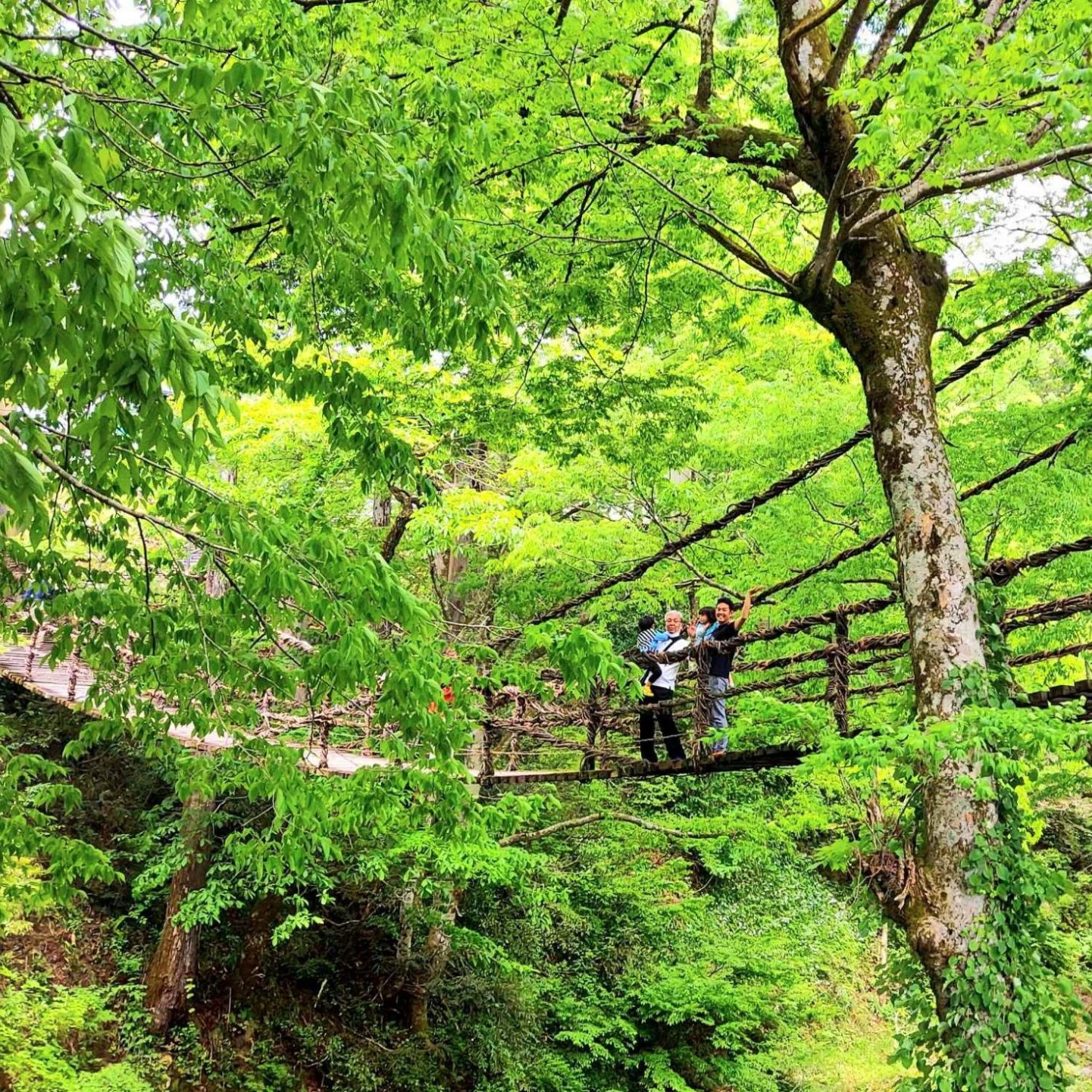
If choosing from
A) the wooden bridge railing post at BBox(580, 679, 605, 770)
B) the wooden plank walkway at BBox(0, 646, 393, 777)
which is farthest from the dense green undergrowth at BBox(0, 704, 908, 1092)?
the wooden bridge railing post at BBox(580, 679, 605, 770)

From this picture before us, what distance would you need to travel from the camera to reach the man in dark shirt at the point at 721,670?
5438mm

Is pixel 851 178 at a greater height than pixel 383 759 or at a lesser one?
greater

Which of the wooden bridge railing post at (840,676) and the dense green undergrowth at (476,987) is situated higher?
the wooden bridge railing post at (840,676)

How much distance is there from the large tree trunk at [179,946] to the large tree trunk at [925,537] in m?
6.10

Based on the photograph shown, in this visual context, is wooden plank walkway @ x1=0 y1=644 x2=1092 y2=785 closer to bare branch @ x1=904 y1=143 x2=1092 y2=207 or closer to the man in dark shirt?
the man in dark shirt

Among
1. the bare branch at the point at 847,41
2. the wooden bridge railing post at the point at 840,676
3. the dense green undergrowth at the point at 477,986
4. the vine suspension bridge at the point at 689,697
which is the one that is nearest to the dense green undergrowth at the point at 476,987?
the dense green undergrowth at the point at 477,986

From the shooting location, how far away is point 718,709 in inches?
219

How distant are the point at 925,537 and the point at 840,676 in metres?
1.07

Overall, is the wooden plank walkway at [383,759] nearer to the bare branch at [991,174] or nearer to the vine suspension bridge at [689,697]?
the vine suspension bridge at [689,697]

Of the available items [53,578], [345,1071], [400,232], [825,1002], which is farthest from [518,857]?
[825,1002]

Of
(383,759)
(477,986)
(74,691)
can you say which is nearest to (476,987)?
(477,986)

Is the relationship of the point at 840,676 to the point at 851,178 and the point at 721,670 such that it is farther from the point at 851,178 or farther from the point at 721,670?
the point at 851,178

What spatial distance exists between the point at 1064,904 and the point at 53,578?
53.2 ft

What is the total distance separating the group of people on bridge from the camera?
18.2 feet
